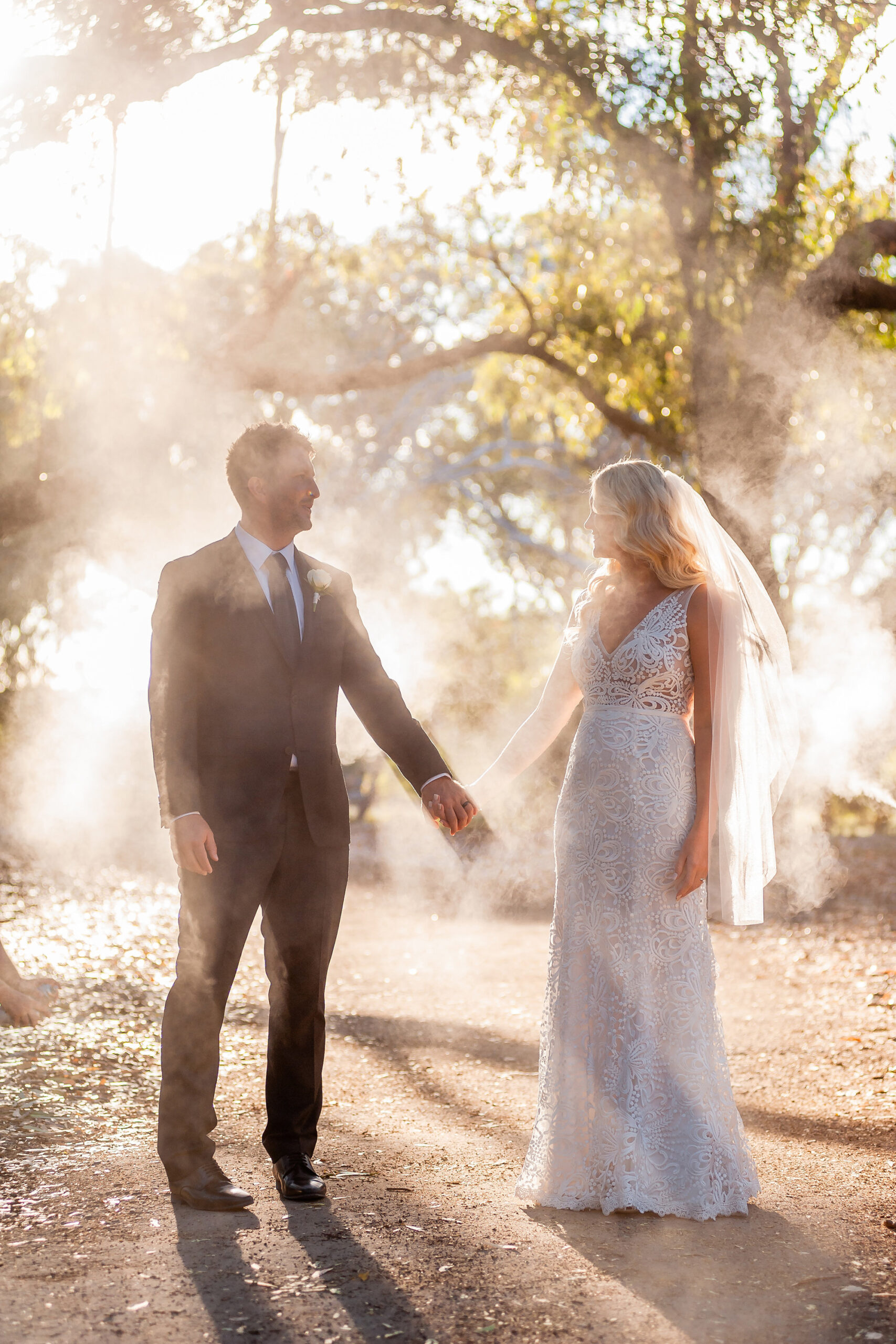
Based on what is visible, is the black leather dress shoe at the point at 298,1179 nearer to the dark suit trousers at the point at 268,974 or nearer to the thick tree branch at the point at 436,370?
the dark suit trousers at the point at 268,974

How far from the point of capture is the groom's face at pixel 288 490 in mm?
4117

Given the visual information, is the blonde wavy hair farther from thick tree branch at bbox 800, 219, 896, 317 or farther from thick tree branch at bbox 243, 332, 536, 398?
thick tree branch at bbox 243, 332, 536, 398

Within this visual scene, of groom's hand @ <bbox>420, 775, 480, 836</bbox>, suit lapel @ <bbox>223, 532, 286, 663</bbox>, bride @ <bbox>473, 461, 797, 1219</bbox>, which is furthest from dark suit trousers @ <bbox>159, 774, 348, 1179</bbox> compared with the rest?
bride @ <bbox>473, 461, 797, 1219</bbox>

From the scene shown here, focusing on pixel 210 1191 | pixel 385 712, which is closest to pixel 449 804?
pixel 385 712

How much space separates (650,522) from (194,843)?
1.72 meters

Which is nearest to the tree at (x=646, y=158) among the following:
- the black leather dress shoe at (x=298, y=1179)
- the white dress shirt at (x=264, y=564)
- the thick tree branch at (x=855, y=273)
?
the thick tree branch at (x=855, y=273)

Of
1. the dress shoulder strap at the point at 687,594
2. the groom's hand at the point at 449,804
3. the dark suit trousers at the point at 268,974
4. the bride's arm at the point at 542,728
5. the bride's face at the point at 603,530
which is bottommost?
the dark suit trousers at the point at 268,974

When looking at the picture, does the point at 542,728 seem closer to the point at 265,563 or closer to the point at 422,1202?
the point at 265,563

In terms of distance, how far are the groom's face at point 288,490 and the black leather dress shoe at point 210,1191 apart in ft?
6.54

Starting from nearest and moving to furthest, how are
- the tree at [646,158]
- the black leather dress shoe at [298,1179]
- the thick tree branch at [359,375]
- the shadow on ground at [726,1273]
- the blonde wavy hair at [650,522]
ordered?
the shadow on ground at [726,1273], the black leather dress shoe at [298,1179], the blonde wavy hair at [650,522], the tree at [646,158], the thick tree branch at [359,375]

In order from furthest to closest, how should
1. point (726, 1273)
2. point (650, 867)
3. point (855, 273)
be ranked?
point (855, 273) → point (650, 867) → point (726, 1273)

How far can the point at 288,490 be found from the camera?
4.12 metres

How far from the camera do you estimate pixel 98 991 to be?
8344 mm

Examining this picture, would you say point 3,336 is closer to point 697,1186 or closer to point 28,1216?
point 28,1216
